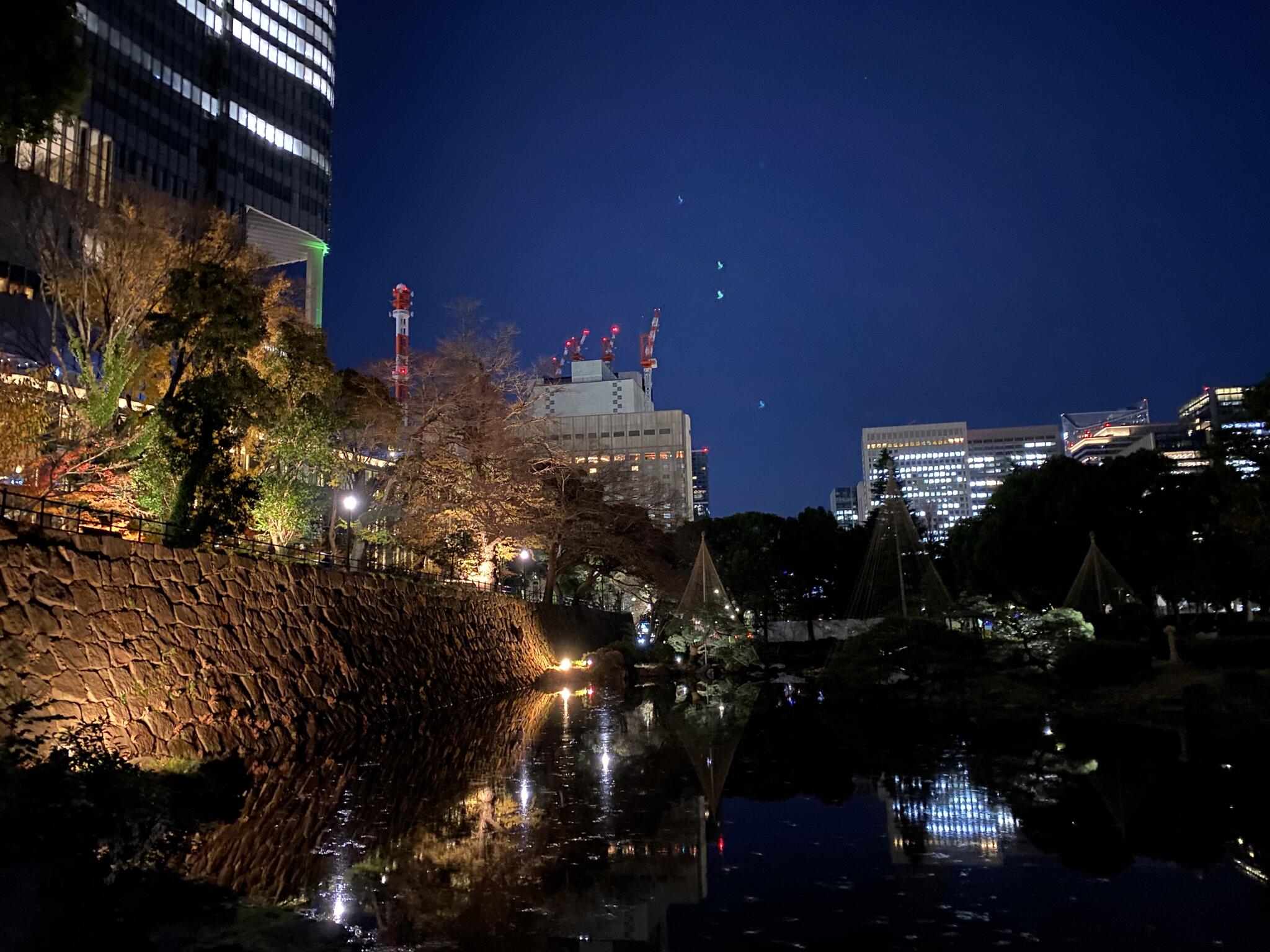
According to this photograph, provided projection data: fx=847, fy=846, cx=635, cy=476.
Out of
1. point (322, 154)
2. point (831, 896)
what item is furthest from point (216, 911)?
point (322, 154)

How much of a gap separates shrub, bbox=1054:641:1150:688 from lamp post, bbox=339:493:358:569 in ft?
63.2

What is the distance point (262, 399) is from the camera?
1708cm

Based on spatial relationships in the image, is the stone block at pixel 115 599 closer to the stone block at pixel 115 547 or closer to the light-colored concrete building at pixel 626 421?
the stone block at pixel 115 547

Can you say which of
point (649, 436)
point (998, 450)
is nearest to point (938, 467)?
point (998, 450)

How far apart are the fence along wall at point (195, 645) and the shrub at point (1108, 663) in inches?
642

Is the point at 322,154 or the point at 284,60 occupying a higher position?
the point at 284,60

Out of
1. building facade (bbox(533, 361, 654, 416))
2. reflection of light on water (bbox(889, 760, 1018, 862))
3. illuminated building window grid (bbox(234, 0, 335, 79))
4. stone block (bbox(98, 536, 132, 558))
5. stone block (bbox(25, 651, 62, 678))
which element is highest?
illuminated building window grid (bbox(234, 0, 335, 79))

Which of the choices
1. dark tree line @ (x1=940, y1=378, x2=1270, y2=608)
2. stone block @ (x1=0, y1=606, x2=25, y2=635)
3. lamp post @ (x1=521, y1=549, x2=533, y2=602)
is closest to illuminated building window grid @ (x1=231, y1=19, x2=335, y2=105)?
lamp post @ (x1=521, y1=549, x2=533, y2=602)

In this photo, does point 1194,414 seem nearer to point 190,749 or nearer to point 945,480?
point 945,480

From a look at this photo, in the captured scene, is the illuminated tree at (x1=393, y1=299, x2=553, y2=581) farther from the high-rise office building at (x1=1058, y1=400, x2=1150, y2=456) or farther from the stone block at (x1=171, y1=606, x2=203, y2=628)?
the high-rise office building at (x1=1058, y1=400, x2=1150, y2=456)

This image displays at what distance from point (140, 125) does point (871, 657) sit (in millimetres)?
57438

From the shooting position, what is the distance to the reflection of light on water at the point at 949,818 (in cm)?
875

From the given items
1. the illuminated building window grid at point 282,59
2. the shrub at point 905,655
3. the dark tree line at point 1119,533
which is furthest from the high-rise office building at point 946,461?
the shrub at point 905,655

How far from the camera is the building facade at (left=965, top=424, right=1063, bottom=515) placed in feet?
570
